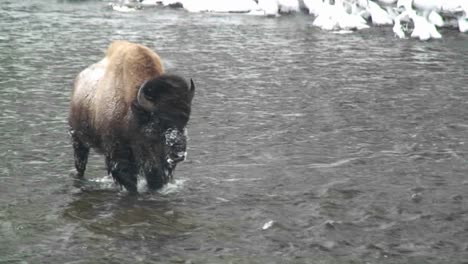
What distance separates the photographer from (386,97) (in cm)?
1288

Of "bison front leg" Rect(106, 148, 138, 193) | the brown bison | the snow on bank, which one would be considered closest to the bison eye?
the brown bison

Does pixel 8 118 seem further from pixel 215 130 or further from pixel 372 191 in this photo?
pixel 372 191

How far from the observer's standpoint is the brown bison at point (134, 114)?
22.4 feet

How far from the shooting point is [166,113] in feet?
22.4

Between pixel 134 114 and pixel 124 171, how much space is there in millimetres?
644

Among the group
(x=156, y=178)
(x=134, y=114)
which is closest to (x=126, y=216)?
(x=156, y=178)

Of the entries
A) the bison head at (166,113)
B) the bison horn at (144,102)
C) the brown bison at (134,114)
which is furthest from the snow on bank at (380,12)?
the bison horn at (144,102)

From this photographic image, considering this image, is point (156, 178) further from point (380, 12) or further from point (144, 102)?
point (380, 12)

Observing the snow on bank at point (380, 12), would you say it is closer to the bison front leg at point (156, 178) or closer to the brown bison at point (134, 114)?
the brown bison at point (134, 114)

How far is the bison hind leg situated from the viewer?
7270 millimetres

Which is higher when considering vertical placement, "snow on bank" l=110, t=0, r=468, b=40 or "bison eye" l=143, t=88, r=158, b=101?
"bison eye" l=143, t=88, r=158, b=101

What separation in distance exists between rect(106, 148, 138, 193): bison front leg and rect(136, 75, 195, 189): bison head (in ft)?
1.36

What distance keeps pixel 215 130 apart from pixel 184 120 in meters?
3.56

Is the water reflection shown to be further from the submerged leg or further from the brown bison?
the submerged leg
